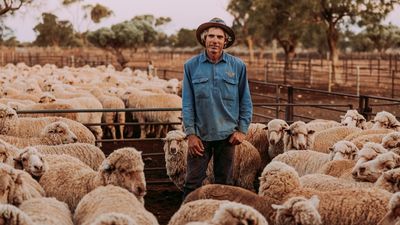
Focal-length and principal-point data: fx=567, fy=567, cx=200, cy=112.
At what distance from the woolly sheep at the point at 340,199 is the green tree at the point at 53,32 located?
58.9m

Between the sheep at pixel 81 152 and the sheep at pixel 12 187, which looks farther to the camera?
the sheep at pixel 81 152

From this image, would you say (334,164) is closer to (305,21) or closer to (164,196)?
(164,196)

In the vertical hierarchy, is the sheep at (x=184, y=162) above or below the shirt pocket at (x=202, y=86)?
below

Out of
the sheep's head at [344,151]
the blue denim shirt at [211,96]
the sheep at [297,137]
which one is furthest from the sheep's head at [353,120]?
the blue denim shirt at [211,96]

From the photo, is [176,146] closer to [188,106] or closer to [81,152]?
[81,152]

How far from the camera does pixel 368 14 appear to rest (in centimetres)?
2722

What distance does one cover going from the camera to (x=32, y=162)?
529 centimetres

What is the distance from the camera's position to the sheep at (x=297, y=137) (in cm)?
720

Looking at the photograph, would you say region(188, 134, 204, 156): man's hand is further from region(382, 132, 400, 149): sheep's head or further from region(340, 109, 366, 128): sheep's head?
region(340, 109, 366, 128): sheep's head

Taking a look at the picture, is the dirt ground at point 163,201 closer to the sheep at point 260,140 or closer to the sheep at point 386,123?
the sheep at point 260,140

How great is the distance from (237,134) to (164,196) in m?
3.12

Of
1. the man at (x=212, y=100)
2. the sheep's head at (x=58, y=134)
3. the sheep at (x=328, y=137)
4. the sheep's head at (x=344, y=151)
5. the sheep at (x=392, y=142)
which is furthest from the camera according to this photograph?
the sheep at (x=328, y=137)

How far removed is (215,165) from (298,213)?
54.0 inches

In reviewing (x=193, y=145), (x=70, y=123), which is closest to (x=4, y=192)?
(x=193, y=145)
